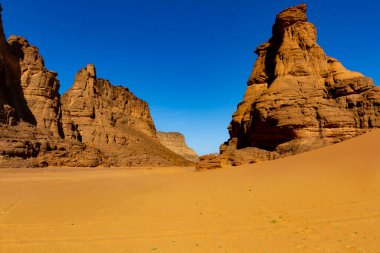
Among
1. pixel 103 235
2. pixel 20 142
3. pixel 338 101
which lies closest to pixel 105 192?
pixel 103 235

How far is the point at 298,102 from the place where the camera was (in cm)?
2997

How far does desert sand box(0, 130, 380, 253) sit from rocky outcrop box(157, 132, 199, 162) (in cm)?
11946

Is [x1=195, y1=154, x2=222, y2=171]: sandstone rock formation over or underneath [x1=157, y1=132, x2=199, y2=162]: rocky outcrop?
underneath

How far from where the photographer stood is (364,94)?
30.0 meters

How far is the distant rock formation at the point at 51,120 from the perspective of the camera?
110ft

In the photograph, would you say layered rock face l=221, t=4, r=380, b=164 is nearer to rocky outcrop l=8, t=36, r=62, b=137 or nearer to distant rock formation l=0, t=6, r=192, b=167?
distant rock formation l=0, t=6, r=192, b=167

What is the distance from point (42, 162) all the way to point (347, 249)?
109 ft

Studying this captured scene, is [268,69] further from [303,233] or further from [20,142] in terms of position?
[303,233]

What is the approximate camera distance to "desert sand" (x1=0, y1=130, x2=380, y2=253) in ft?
20.5

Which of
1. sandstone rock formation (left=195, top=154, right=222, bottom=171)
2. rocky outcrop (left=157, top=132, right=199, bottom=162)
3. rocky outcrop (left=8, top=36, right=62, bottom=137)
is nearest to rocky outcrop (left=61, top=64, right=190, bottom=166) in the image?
rocky outcrop (left=8, top=36, right=62, bottom=137)

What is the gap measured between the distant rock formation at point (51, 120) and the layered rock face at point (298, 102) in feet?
64.2

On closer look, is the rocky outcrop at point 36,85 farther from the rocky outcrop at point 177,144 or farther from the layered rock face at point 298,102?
the rocky outcrop at point 177,144

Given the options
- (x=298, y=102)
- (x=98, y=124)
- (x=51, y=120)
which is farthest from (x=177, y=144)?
(x=298, y=102)

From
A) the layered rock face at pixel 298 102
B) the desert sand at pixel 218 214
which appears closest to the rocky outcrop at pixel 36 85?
the layered rock face at pixel 298 102
